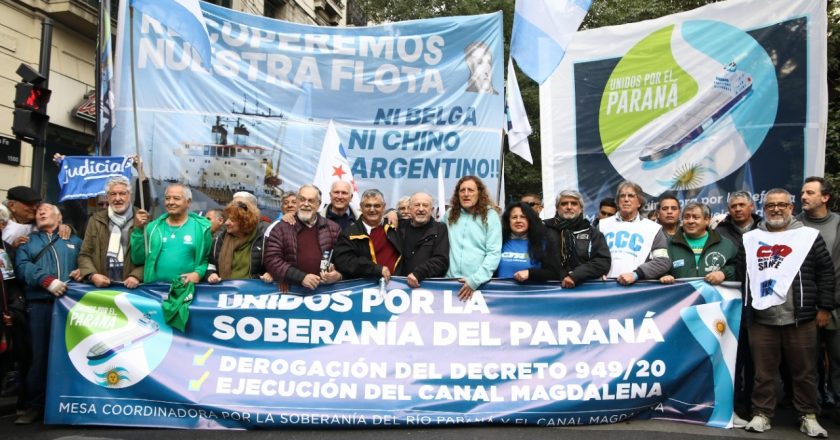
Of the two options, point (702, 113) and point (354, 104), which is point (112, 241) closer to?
point (354, 104)

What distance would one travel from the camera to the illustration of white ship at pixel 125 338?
14.2ft

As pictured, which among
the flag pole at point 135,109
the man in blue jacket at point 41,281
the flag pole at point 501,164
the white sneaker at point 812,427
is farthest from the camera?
the flag pole at point 501,164

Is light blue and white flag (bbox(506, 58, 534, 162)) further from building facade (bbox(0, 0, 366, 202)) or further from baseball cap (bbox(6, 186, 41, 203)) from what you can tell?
building facade (bbox(0, 0, 366, 202))

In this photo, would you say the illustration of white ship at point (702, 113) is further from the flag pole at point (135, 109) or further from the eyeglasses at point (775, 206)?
the flag pole at point (135, 109)

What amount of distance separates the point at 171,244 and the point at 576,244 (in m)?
3.02

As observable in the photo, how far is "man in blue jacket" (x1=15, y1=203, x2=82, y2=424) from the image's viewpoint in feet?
14.6

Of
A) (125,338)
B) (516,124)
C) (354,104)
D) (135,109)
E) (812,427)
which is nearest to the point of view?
(812,427)

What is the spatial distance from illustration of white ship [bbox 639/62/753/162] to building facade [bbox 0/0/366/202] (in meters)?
8.65

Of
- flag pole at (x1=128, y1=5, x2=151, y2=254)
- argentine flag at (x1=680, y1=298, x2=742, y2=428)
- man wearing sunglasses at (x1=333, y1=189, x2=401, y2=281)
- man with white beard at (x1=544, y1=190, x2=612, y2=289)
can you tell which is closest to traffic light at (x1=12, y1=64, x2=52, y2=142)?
flag pole at (x1=128, y1=5, x2=151, y2=254)

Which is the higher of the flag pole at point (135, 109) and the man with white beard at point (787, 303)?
the flag pole at point (135, 109)

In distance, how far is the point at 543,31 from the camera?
6.12m

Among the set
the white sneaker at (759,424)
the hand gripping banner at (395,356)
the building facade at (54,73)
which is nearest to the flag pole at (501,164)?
the hand gripping banner at (395,356)

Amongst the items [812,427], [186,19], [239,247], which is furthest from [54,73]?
[812,427]

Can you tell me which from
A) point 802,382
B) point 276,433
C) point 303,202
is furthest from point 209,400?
point 802,382
